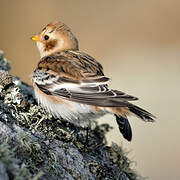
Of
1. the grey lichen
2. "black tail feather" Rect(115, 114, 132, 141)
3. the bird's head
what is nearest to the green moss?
the grey lichen

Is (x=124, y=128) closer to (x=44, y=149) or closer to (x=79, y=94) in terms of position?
(x=79, y=94)

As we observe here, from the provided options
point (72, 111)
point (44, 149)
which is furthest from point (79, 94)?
point (44, 149)

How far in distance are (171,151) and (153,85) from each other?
8.45 ft

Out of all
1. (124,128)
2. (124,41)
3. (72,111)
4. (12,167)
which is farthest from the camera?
(124,41)

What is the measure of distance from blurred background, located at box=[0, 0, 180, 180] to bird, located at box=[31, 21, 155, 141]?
318 centimetres

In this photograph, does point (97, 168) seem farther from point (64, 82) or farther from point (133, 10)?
point (133, 10)

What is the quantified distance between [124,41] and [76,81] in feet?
28.4

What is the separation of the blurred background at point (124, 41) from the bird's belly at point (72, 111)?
3439 mm

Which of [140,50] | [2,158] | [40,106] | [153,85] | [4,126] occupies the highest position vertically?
[140,50]

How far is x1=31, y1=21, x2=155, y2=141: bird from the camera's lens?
514cm

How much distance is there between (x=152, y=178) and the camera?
7789 mm

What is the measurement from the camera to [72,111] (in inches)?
213

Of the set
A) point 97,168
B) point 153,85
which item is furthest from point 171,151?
point 97,168

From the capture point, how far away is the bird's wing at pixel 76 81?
5.18 m
